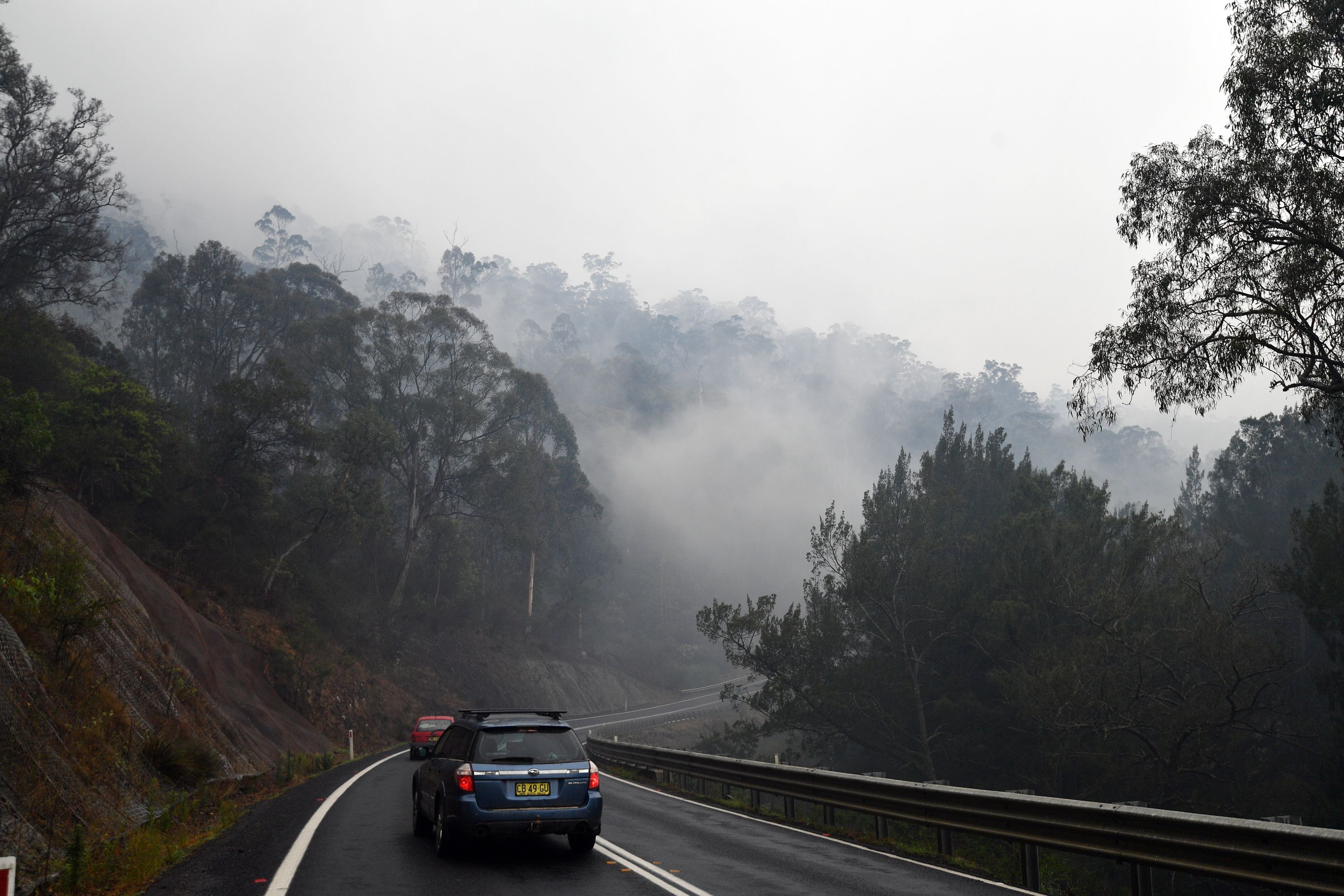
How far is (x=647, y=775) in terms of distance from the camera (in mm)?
20734

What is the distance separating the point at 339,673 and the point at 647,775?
23.9 meters

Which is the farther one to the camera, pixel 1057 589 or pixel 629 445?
pixel 629 445

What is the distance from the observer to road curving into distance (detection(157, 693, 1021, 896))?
751cm

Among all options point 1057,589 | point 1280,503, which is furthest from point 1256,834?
point 1280,503

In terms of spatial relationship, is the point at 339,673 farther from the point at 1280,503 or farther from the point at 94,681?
the point at 1280,503

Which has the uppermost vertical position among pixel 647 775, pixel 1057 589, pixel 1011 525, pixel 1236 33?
pixel 1236 33

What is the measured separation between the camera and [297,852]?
9125 mm

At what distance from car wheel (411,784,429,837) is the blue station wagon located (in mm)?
740

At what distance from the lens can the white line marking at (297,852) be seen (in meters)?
7.35

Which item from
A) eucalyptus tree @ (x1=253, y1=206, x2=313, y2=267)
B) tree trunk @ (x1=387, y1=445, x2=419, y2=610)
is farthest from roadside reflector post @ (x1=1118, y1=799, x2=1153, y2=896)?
eucalyptus tree @ (x1=253, y1=206, x2=313, y2=267)

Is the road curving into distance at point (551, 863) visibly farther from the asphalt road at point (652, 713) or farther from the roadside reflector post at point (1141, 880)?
the asphalt road at point (652, 713)

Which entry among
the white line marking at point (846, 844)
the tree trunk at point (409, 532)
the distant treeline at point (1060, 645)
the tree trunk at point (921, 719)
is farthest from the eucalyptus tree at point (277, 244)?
the white line marking at point (846, 844)

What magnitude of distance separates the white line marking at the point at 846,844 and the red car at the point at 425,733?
9.48m

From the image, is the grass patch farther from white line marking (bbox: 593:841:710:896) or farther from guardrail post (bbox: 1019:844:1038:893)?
guardrail post (bbox: 1019:844:1038:893)
